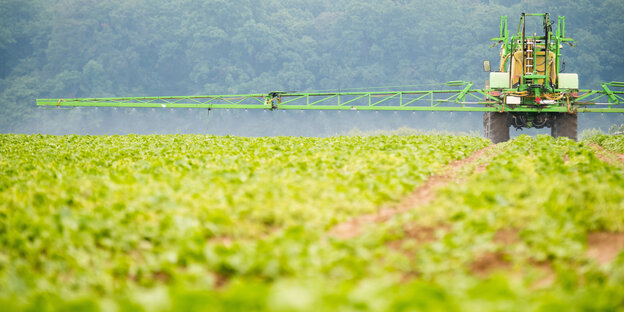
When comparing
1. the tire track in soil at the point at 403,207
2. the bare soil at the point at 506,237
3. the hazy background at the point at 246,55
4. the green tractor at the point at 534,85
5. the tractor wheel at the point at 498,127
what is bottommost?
the bare soil at the point at 506,237

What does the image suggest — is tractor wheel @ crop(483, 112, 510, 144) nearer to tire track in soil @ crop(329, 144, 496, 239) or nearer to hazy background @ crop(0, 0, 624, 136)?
tire track in soil @ crop(329, 144, 496, 239)

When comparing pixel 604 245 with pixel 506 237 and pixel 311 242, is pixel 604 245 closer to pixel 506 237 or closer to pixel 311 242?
pixel 506 237

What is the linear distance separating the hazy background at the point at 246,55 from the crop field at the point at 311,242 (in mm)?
63819

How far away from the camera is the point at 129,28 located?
80.4m

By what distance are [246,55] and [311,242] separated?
7347cm

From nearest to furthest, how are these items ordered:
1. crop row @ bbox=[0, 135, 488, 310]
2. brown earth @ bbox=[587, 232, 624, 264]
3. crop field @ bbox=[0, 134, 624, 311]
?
1. crop field @ bbox=[0, 134, 624, 311]
2. crop row @ bbox=[0, 135, 488, 310]
3. brown earth @ bbox=[587, 232, 624, 264]

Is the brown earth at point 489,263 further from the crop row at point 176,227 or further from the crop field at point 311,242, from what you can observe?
the crop row at point 176,227

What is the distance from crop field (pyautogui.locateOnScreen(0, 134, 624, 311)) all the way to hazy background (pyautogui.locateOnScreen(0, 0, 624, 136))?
63.8 m

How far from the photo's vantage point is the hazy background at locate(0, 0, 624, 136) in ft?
238

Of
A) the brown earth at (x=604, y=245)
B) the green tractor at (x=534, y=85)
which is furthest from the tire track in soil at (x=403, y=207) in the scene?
the green tractor at (x=534, y=85)

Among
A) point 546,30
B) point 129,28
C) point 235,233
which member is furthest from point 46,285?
point 129,28

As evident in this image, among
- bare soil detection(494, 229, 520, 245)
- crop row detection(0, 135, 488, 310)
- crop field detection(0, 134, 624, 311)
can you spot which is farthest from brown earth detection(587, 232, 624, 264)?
crop row detection(0, 135, 488, 310)

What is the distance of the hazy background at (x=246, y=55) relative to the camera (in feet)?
238

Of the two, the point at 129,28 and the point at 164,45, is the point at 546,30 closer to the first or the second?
the point at 164,45
